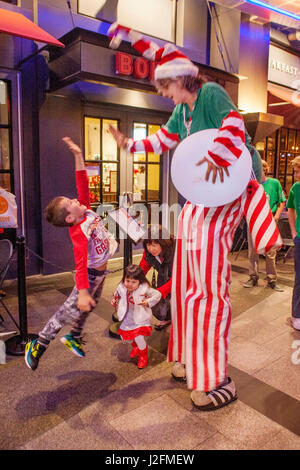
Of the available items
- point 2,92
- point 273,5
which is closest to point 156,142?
point 273,5

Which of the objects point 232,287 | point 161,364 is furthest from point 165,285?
point 232,287

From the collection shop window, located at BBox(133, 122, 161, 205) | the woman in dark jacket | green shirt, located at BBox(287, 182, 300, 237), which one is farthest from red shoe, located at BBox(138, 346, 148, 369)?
shop window, located at BBox(133, 122, 161, 205)

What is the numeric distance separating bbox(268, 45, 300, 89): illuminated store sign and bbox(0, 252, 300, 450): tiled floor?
7.22m

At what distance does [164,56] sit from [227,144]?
668 millimetres

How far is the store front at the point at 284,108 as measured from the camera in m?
8.60

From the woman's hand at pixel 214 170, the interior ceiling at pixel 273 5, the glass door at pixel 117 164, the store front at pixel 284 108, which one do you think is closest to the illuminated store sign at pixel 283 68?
the store front at pixel 284 108

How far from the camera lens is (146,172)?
681 cm

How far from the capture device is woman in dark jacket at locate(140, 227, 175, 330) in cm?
353

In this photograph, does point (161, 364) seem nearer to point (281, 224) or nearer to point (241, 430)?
point (241, 430)

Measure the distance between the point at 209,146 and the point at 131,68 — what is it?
131 inches

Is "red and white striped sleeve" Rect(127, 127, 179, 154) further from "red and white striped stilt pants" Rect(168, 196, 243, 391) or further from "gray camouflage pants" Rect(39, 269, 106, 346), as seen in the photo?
"gray camouflage pants" Rect(39, 269, 106, 346)

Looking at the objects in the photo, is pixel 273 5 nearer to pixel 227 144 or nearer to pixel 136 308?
pixel 227 144

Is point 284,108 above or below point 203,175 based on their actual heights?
above

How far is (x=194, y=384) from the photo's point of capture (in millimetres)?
2352
